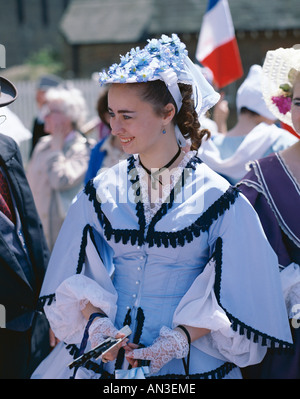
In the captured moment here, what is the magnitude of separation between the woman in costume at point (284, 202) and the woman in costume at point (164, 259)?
0.57ft

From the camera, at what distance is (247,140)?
397cm

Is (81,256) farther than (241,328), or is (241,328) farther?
(81,256)

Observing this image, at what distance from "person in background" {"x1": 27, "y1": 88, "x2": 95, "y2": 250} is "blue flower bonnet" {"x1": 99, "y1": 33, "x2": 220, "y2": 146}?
8.19 feet

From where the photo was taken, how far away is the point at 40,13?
108 feet

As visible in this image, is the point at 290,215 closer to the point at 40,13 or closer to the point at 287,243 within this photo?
the point at 287,243

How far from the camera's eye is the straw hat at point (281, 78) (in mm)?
2625

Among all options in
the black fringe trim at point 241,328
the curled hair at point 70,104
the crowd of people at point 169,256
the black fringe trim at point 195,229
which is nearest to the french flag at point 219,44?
the curled hair at point 70,104

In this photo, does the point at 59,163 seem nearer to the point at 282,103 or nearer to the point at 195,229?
the point at 282,103

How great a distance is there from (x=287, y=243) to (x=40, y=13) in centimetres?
3274

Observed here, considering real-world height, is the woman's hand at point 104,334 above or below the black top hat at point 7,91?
below

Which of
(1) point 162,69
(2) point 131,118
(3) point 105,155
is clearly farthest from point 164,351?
(3) point 105,155

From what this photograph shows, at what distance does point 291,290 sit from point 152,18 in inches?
757

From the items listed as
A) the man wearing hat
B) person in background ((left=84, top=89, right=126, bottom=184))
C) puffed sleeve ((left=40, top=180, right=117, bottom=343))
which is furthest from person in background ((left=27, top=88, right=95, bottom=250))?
puffed sleeve ((left=40, top=180, right=117, bottom=343))

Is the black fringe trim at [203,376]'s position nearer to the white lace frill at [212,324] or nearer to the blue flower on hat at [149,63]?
the white lace frill at [212,324]
